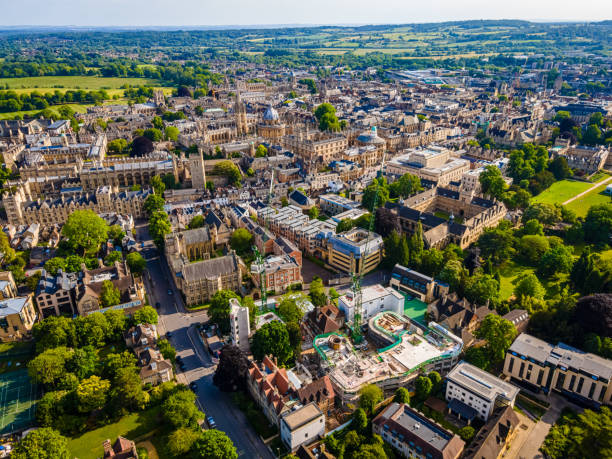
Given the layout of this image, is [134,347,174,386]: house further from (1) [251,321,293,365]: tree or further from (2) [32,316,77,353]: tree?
(1) [251,321,293,365]: tree

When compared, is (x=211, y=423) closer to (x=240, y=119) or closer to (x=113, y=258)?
(x=113, y=258)

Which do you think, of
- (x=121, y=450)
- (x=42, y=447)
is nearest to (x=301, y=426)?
(x=121, y=450)

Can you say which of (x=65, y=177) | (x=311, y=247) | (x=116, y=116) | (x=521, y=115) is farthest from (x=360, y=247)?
(x=116, y=116)

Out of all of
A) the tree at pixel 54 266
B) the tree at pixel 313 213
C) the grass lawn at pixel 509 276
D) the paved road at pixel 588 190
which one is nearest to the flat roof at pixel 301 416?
the grass lawn at pixel 509 276

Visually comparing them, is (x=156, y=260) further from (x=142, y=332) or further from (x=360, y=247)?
(x=360, y=247)

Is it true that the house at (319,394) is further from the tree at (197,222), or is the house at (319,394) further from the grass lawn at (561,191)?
the grass lawn at (561,191)

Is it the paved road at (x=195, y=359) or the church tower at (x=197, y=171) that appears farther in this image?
the church tower at (x=197, y=171)
